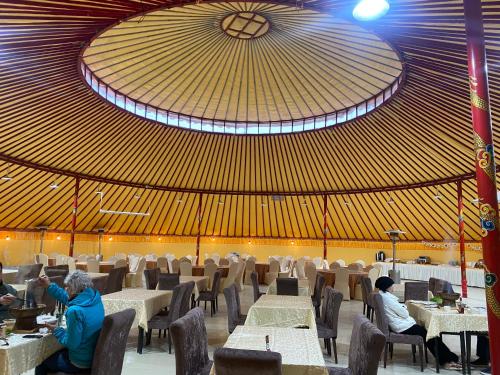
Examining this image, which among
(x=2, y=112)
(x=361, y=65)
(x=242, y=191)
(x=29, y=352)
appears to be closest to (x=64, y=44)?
(x=2, y=112)

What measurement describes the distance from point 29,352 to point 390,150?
10.7m

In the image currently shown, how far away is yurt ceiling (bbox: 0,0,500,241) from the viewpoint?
649 centimetres

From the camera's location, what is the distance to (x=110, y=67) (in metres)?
9.27

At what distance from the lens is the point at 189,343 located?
342 centimetres

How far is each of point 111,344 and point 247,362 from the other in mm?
1649

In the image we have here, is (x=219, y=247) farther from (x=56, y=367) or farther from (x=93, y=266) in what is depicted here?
(x=56, y=367)

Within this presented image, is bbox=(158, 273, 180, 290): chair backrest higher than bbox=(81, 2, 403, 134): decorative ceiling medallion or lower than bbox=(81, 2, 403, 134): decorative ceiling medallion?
lower

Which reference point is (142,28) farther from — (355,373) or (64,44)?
(355,373)

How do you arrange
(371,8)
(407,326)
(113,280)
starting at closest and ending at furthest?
1. (371,8)
2. (407,326)
3. (113,280)

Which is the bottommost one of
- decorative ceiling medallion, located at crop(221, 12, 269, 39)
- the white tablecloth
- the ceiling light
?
the white tablecloth

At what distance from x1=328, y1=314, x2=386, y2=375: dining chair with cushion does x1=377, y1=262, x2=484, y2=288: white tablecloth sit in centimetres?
1210

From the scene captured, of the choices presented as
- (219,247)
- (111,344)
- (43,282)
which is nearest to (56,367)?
(111,344)

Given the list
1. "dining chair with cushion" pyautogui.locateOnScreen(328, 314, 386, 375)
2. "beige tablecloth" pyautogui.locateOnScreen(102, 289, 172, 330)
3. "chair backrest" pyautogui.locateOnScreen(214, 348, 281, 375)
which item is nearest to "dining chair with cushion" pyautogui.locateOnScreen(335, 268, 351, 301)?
"beige tablecloth" pyautogui.locateOnScreen(102, 289, 172, 330)

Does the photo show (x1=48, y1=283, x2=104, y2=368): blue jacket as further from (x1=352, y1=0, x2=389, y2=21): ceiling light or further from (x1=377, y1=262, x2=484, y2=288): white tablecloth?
(x1=377, y1=262, x2=484, y2=288): white tablecloth
